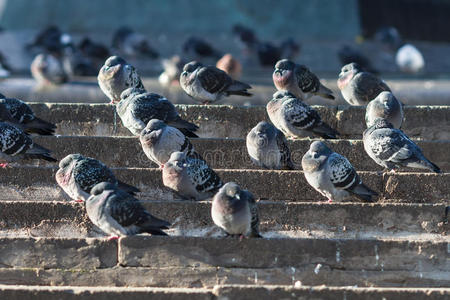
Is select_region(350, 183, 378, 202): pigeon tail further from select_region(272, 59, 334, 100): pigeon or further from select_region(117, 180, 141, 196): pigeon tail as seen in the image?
select_region(272, 59, 334, 100): pigeon

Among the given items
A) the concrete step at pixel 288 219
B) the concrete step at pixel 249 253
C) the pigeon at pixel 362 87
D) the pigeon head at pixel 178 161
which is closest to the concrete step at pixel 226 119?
the pigeon at pixel 362 87

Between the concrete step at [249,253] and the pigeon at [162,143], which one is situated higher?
the pigeon at [162,143]

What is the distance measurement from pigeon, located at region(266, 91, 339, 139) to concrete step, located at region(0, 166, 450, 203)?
1.25 meters

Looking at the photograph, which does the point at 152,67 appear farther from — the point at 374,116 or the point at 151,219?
the point at 151,219

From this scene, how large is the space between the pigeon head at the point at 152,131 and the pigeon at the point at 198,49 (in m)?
11.5

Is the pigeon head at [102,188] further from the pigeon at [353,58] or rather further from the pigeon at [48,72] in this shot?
the pigeon at [353,58]

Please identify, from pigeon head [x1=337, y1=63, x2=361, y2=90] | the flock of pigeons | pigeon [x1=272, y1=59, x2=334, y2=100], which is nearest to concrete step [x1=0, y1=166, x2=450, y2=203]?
the flock of pigeons

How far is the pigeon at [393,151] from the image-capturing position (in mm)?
9359

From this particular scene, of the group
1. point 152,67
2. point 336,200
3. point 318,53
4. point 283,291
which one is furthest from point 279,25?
point 283,291

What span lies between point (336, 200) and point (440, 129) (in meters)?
2.43

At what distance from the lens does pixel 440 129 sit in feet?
35.8

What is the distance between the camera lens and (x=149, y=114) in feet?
34.2

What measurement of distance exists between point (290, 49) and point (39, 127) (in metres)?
12.0

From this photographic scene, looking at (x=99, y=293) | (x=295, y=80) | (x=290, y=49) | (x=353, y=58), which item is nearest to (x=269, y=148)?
(x=295, y=80)
